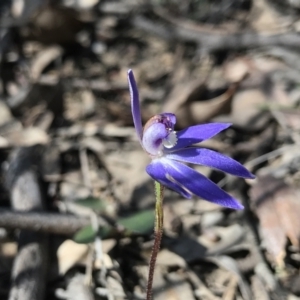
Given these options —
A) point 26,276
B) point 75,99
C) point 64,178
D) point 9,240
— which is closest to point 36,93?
point 75,99

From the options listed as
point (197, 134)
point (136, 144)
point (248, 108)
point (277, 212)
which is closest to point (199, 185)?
point (197, 134)

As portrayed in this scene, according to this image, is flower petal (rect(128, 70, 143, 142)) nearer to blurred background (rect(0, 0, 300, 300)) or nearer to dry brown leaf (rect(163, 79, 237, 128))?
blurred background (rect(0, 0, 300, 300))

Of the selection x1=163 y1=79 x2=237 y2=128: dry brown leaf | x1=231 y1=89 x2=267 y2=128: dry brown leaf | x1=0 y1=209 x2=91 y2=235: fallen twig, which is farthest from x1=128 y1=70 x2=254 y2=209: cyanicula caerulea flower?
x1=231 y1=89 x2=267 y2=128: dry brown leaf

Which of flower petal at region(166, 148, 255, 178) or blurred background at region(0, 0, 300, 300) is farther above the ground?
flower petal at region(166, 148, 255, 178)

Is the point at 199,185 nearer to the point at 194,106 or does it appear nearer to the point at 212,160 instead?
the point at 212,160

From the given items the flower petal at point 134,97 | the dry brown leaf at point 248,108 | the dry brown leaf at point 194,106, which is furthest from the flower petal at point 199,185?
the dry brown leaf at point 248,108
